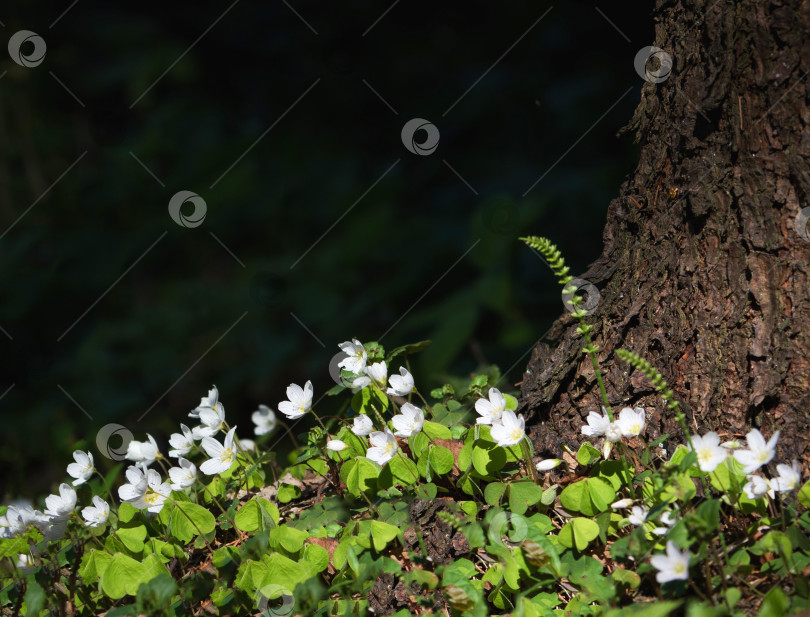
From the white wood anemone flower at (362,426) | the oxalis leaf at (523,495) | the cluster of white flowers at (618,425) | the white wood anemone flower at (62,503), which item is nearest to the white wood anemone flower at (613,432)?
the cluster of white flowers at (618,425)

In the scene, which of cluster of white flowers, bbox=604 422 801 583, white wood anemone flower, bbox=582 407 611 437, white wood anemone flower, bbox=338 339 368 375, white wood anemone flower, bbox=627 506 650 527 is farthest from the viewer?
white wood anemone flower, bbox=338 339 368 375

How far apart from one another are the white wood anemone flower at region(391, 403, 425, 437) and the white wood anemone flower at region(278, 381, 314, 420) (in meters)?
0.30

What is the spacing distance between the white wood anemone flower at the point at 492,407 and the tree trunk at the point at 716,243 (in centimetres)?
21

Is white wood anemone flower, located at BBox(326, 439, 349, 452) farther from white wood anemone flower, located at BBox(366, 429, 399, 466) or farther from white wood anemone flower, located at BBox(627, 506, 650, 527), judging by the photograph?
white wood anemone flower, located at BBox(627, 506, 650, 527)

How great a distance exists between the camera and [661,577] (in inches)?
51.5

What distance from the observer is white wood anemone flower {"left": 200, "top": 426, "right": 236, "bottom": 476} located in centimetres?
191

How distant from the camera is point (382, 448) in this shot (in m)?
1.81

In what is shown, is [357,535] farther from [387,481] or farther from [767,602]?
[767,602]

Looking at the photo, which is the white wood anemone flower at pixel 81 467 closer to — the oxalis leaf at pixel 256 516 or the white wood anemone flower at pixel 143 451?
the white wood anemone flower at pixel 143 451

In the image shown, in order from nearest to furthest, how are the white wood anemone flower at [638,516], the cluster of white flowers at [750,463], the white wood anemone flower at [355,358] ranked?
the cluster of white flowers at [750,463]
the white wood anemone flower at [638,516]
the white wood anemone flower at [355,358]

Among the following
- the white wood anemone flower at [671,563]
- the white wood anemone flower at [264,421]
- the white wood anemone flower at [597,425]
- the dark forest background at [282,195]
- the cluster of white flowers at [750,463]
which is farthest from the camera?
the dark forest background at [282,195]

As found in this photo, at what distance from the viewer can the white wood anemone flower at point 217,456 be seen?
1.91 meters

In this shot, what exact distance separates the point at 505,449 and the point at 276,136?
4771mm

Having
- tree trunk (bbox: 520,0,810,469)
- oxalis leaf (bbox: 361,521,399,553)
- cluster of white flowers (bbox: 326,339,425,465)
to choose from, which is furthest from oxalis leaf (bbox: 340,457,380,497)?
tree trunk (bbox: 520,0,810,469)
